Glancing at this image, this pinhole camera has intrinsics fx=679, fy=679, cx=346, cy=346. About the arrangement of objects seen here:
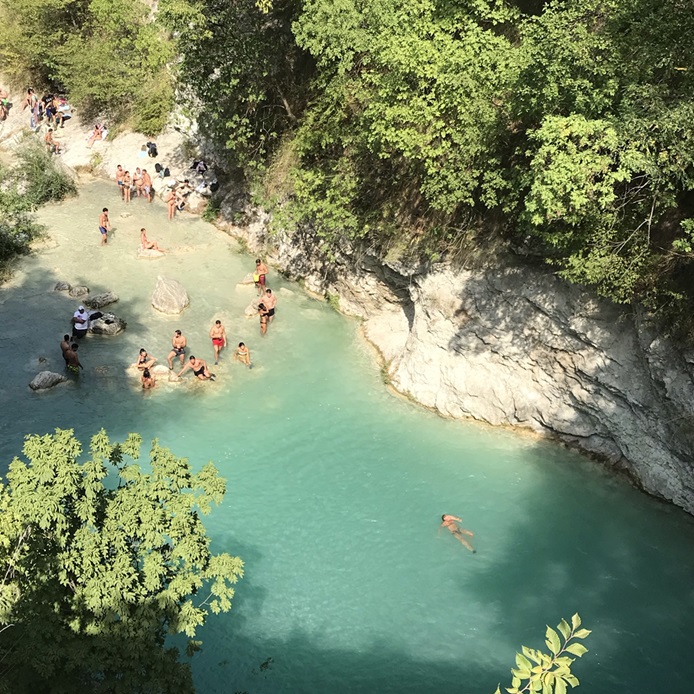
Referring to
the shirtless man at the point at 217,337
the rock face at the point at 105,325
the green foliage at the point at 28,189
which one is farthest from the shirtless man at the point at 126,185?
the shirtless man at the point at 217,337

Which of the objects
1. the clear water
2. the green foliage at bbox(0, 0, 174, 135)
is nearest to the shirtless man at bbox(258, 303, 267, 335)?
the clear water

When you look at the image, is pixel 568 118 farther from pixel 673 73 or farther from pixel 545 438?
pixel 545 438

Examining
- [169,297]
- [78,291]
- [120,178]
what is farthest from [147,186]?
[169,297]

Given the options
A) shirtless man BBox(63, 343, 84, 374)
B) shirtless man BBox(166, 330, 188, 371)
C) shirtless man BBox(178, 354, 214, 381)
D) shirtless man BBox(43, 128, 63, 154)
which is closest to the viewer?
shirtless man BBox(63, 343, 84, 374)

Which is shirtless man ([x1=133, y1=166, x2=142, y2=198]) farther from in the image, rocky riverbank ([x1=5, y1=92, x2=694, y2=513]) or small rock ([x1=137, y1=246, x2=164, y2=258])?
rocky riverbank ([x1=5, y1=92, x2=694, y2=513])

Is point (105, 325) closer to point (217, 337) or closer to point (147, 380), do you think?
point (147, 380)

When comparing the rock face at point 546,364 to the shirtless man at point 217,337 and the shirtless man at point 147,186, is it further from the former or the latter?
the shirtless man at point 147,186

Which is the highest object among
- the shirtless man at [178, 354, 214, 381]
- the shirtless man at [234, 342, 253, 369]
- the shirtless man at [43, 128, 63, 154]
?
the shirtless man at [43, 128, 63, 154]

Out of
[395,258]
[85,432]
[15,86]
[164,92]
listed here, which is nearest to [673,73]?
[395,258]
